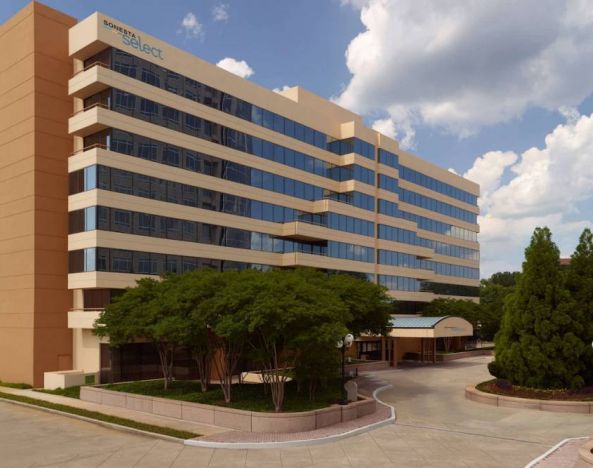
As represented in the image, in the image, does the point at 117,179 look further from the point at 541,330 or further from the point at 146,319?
the point at 541,330

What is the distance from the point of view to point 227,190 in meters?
49.2

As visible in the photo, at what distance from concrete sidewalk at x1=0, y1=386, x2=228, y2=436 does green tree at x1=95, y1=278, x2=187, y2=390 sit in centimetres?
351

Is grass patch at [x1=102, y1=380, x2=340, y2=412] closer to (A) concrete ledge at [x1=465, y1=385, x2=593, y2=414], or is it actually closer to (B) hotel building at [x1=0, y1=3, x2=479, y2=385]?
(A) concrete ledge at [x1=465, y1=385, x2=593, y2=414]

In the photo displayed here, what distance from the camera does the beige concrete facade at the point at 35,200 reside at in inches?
1609

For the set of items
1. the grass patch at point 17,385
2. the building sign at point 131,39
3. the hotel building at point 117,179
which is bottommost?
the grass patch at point 17,385

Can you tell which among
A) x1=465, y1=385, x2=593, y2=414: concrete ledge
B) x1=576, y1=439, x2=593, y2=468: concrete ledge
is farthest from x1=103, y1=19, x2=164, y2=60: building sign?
x1=576, y1=439, x2=593, y2=468: concrete ledge

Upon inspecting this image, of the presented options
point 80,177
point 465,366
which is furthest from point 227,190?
point 465,366

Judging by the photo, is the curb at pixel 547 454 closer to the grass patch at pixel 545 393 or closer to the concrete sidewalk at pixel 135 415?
the grass patch at pixel 545 393

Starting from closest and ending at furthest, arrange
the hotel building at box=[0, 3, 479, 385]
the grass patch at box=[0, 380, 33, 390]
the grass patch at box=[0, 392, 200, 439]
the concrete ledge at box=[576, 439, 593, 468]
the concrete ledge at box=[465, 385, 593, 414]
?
the concrete ledge at box=[576, 439, 593, 468] → the grass patch at box=[0, 392, 200, 439] → the concrete ledge at box=[465, 385, 593, 414] → the grass patch at box=[0, 380, 33, 390] → the hotel building at box=[0, 3, 479, 385]

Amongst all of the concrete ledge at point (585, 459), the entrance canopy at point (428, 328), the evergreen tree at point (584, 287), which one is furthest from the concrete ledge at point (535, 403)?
the entrance canopy at point (428, 328)

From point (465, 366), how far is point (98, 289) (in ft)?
112

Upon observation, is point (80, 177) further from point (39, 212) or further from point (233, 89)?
point (233, 89)

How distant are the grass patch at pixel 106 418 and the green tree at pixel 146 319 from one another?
4.29 metres

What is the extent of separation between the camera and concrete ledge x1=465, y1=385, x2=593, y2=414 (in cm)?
2893
